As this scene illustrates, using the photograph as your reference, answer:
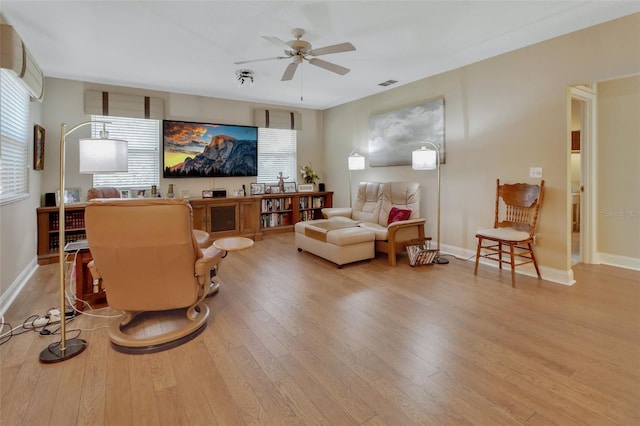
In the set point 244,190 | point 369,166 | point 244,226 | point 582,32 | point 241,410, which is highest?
point 582,32

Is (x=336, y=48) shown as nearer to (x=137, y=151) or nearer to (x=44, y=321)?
(x=44, y=321)

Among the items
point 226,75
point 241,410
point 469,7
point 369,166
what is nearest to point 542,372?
point 241,410

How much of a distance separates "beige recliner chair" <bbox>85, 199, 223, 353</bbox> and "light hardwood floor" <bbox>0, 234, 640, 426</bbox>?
14 centimetres

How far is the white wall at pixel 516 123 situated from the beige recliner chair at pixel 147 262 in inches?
135

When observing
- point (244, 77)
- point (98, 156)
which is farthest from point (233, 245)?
point (244, 77)

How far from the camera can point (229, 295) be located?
3.18 meters

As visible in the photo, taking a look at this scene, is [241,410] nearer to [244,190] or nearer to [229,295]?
[229,295]

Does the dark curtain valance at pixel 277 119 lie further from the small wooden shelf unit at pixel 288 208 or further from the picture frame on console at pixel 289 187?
the small wooden shelf unit at pixel 288 208

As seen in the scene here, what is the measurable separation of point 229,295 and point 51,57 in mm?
3673

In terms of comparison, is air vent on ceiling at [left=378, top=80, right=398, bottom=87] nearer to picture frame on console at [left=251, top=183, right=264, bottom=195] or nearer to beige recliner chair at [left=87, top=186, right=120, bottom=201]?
picture frame on console at [left=251, top=183, right=264, bottom=195]

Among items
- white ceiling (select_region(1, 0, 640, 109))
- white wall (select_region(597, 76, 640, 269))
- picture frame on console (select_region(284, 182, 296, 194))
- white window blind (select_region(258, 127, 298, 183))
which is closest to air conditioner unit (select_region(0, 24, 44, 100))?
A: white ceiling (select_region(1, 0, 640, 109))

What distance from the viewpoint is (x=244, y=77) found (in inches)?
185

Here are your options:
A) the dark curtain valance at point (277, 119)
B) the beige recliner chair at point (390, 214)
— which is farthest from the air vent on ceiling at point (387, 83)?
the dark curtain valance at point (277, 119)

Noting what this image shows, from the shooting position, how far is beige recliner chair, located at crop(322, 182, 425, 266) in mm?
4305
